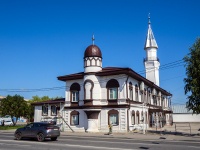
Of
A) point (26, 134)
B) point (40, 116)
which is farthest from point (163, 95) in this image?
point (26, 134)

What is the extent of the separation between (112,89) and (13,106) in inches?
919

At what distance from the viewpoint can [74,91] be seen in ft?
114

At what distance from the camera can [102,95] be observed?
32.4 metres

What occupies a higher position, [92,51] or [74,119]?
[92,51]

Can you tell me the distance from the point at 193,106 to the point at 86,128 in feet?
47.4

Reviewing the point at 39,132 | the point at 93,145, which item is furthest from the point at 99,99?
the point at 93,145

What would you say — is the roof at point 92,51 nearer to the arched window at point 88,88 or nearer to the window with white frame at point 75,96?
the arched window at point 88,88

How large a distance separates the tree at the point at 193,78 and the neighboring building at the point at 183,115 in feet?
140

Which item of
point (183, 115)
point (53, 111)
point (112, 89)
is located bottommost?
point (183, 115)

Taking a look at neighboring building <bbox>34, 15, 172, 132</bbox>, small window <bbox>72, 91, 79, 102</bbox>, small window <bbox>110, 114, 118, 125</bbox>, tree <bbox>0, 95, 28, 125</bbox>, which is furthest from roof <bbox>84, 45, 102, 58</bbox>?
tree <bbox>0, 95, 28, 125</bbox>

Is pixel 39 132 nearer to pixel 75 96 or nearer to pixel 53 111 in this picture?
pixel 75 96

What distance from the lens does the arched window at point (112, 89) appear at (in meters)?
31.5

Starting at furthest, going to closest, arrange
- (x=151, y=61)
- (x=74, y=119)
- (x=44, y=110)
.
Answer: (x=151, y=61) → (x=44, y=110) → (x=74, y=119)

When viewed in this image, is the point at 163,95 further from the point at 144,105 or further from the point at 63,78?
the point at 63,78
